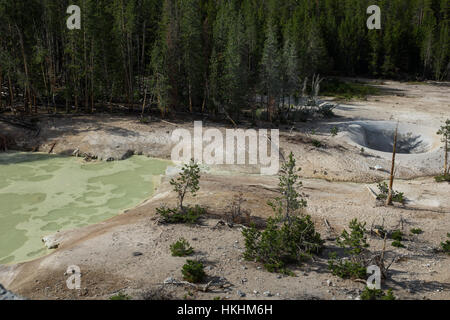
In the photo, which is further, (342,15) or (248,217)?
(342,15)

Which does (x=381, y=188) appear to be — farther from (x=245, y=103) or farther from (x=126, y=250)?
(x=245, y=103)

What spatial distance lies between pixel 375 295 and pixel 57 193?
54.5 ft

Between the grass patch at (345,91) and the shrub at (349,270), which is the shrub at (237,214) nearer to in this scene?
the shrub at (349,270)

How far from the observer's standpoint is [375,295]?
9.88m

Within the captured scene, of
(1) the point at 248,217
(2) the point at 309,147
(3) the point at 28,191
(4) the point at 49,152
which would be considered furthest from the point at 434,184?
(4) the point at 49,152

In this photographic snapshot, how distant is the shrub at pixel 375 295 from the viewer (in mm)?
9570

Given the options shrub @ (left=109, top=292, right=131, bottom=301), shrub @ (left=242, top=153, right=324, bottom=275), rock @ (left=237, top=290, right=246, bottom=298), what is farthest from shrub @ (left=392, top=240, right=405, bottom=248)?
shrub @ (left=109, top=292, right=131, bottom=301)

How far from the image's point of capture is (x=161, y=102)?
3164 centimetres

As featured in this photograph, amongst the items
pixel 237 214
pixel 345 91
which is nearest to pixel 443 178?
pixel 237 214

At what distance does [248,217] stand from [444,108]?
39.0m

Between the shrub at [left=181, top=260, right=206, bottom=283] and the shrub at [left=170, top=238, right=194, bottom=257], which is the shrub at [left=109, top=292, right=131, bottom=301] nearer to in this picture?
the shrub at [left=181, top=260, right=206, bottom=283]

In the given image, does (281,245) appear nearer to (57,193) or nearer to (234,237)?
(234,237)

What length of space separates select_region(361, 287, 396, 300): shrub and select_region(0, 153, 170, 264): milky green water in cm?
1143

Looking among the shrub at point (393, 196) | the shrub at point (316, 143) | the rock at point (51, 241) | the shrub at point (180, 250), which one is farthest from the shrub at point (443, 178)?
the rock at point (51, 241)
